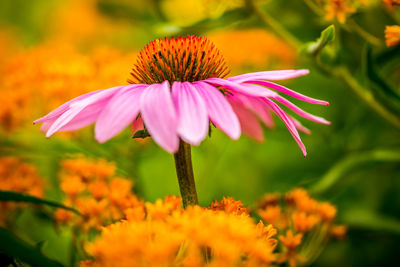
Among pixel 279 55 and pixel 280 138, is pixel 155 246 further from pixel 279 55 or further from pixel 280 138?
pixel 279 55

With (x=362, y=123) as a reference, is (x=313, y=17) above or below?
above

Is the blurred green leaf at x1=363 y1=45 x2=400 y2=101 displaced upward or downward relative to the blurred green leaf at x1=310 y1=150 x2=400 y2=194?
upward

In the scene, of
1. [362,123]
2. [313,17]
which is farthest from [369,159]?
[313,17]

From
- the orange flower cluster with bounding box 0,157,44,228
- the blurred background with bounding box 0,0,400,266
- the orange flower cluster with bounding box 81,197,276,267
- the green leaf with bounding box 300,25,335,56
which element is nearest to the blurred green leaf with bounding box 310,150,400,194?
the blurred background with bounding box 0,0,400,266

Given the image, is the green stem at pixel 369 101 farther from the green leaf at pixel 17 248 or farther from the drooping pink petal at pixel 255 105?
the green leaf at pixel 17 248

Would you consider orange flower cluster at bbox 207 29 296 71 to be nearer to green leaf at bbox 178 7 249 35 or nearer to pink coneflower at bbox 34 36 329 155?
green leaf at bbox 178 7 249 35

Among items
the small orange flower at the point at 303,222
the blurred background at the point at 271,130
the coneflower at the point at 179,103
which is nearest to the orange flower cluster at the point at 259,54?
the blurred background at the point at 271,130

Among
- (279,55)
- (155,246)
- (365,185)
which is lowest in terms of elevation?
(365,185)
